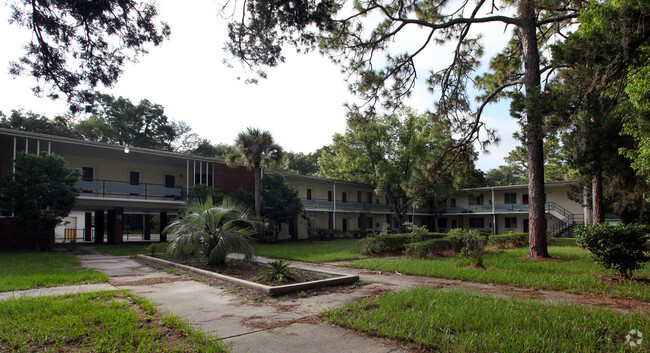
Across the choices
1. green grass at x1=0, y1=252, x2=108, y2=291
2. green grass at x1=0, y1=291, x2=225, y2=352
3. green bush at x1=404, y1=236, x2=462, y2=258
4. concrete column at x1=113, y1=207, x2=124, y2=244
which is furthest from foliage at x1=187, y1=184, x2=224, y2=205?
green grass at x1=0, y1=291, x2=225, y2=352

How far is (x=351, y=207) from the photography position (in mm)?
36562

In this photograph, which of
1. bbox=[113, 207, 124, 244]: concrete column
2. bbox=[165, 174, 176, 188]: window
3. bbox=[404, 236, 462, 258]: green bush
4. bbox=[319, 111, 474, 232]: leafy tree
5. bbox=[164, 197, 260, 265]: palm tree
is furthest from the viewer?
bbox=[319, 111, 474, 232]: leafy tree

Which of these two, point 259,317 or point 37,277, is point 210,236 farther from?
point 259,317

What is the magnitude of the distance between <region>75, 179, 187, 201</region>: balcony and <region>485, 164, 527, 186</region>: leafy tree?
43667 millimetres

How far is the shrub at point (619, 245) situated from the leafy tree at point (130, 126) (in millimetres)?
43979

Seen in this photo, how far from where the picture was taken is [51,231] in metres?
18.5

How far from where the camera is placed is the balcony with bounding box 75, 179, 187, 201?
2162 cm

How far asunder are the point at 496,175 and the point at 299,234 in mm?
36543

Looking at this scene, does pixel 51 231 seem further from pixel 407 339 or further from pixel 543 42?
pixel 543 42

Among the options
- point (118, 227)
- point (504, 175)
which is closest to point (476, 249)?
point (118, 227)

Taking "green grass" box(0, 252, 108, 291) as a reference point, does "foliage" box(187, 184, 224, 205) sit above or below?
above

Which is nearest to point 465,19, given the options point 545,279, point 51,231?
point 545,279

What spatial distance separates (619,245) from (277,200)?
21.2 meters

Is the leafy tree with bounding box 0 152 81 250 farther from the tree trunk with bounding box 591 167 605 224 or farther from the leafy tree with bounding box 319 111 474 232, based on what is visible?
the tree trunk with bounding box 591 167 605 224
